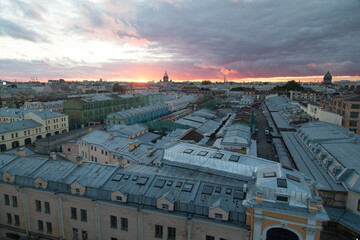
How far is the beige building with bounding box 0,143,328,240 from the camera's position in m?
17.1

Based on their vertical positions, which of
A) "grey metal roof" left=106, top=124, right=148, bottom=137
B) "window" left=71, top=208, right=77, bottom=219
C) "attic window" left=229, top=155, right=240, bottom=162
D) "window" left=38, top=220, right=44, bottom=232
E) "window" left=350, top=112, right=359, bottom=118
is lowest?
"window" left=38, top=220, right=44, bottom=232

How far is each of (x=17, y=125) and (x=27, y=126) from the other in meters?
2.34

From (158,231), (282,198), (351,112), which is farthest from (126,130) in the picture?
(351,112)

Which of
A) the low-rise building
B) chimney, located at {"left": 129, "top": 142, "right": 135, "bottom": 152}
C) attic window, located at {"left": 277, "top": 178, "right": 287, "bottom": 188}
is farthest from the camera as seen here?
the low-rise building

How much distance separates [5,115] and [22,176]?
2626 inches

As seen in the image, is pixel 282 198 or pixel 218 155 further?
pixel 218 155

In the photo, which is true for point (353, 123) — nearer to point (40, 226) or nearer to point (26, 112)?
point (40, 226)

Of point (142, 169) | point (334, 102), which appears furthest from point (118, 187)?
point (334, 102)

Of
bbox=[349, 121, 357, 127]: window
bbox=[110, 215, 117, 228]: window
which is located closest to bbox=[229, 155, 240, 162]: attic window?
bbox=[110, 215, 117, 228]: window

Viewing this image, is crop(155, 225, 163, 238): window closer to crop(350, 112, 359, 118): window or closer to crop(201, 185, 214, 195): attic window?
crop(201, 185, 214, 195): attic window

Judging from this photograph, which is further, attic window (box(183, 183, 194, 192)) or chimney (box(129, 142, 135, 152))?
chimney (box(129, 142, 135, 152))

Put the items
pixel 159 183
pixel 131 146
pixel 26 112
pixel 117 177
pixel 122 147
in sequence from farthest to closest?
pixel 26 112 < pixel 122 147 < pixel 131 146 < pixel 117 177 < pixel 159 183

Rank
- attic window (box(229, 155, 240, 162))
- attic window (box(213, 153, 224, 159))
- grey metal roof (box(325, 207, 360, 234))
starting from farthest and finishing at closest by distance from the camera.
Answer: attic window (box(213, 153, 224, 159)), attic window (box(229, 155, 240, 162)), grey metal roof (box(325, 207, 360, 234))

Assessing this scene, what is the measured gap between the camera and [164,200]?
62.1ft
